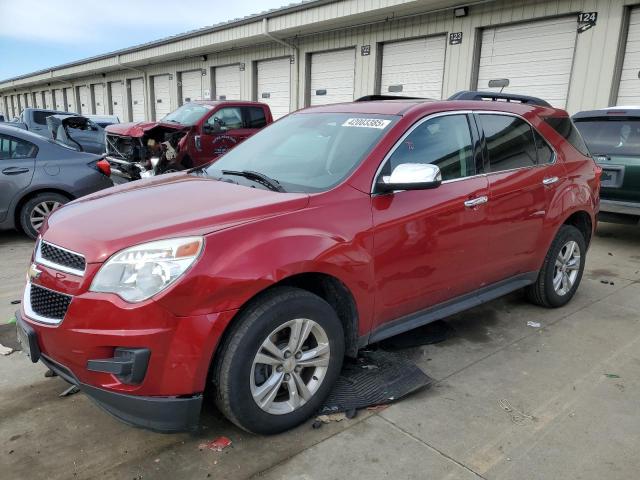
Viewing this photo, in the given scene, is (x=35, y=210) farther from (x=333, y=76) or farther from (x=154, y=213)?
(x=333, y=76)

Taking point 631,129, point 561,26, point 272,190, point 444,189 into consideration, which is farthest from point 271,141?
point 561,26

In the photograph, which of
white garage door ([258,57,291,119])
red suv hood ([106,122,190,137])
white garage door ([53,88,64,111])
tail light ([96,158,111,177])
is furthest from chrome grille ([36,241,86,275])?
white garage door ([53,88,64,111])

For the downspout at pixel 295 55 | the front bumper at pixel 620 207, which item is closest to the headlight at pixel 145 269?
the front bumper at pixel 620 207

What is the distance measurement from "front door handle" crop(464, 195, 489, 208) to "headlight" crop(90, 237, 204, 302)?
1.90 meters

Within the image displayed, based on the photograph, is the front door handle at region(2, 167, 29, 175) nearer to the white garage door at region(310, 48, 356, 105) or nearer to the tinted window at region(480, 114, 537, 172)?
the tinted window at region(480, 114, 537, 172)

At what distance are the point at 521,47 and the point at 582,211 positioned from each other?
7.36 m

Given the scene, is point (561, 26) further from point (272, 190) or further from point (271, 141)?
point (272, 190)

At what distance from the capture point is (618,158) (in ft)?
21.3

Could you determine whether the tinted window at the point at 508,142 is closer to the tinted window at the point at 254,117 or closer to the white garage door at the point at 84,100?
the tinted window at the point at 254,117

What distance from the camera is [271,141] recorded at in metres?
3.73

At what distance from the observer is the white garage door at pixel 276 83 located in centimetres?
1639

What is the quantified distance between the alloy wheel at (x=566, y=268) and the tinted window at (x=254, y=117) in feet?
25.3

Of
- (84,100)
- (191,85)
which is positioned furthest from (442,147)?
(84,100)

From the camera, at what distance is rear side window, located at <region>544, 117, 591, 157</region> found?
436 cm
